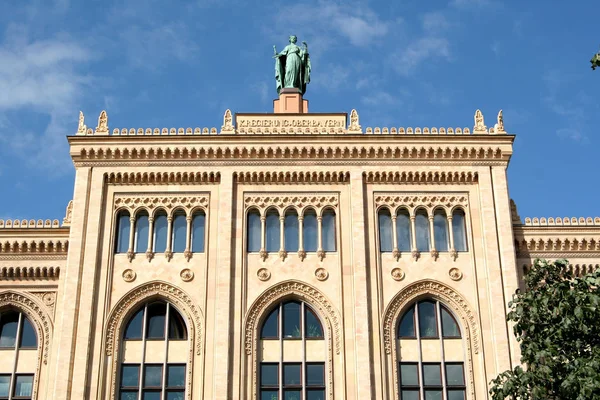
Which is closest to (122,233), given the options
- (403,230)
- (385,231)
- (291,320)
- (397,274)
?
(291,320)

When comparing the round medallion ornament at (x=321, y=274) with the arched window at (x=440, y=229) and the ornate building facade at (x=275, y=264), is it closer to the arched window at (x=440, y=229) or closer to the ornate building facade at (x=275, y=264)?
the ornate building facade at (x=275, y=264)

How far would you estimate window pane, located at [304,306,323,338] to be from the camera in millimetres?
29156

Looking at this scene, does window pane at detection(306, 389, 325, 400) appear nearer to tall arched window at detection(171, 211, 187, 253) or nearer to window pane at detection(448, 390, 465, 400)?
window pane at detection(448, 390, 465, 400)

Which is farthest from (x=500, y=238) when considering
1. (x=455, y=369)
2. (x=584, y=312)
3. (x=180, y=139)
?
(x=180, y=139)

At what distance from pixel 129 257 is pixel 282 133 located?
21.8 feet

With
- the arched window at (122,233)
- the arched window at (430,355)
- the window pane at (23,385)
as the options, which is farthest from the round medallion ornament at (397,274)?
the window pane at (23,385)

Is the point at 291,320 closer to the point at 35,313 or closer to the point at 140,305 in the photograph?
the point at 140,305

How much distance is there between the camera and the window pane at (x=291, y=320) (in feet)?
95.6

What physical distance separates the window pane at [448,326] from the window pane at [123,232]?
34.9 ft

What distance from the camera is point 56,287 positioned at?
30.8m

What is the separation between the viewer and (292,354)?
94.3 ft

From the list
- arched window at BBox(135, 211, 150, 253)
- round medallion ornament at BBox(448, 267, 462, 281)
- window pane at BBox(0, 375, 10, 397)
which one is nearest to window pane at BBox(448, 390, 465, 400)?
round medallion ornament at BBox(448, 267, 462, 281)

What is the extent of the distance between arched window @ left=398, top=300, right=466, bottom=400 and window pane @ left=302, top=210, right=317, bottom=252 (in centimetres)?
379

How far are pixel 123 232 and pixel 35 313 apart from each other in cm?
394
